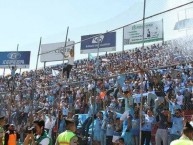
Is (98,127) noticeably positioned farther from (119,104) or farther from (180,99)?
(180,99)

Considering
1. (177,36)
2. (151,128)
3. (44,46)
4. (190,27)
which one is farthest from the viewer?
(44,46)

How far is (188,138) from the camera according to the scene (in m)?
4.82

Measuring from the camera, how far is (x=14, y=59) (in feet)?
102

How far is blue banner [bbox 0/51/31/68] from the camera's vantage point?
30203mm

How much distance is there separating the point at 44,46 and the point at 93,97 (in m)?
23.8

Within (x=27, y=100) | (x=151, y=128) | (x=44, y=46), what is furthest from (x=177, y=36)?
(x=44, y=46)

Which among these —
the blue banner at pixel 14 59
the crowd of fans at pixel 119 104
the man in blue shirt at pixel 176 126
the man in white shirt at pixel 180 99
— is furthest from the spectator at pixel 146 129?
the blue banner at pixel 14 59

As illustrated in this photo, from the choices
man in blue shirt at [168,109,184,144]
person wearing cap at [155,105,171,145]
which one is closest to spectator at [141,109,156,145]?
person wearing cap at [155,105,171,145]

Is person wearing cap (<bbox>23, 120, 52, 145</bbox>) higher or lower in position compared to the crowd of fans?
lower

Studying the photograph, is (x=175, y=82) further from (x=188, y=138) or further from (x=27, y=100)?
(x=188, y=138)

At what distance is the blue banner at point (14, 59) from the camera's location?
3020cm

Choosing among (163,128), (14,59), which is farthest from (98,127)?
(14,59)

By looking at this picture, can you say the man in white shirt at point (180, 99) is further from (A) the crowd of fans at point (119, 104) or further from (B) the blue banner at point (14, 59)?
(B) the blue banner at point (14, 59)

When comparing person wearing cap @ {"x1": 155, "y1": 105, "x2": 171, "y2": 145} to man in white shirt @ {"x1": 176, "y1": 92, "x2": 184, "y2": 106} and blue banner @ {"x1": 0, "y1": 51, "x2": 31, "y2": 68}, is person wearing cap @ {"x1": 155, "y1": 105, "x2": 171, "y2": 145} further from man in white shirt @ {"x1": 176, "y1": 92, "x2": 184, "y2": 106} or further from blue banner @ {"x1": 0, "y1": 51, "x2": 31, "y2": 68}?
blue banner @ {"x1": 0, "y1": 51, "x2": 31, "y2": 68}
